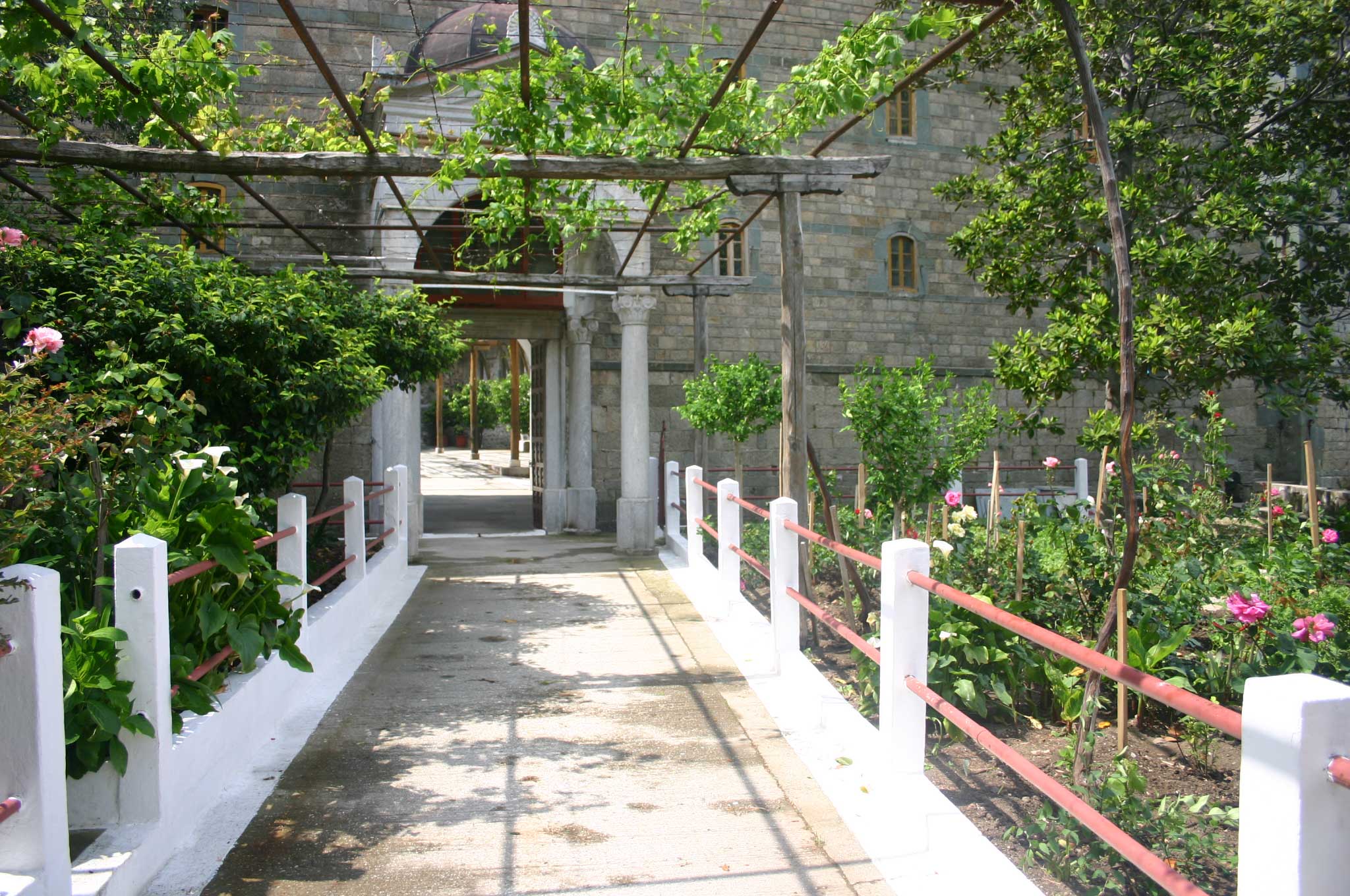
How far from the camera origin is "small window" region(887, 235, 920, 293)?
15391 mm

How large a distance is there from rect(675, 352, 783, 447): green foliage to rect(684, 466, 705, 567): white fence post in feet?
2.72

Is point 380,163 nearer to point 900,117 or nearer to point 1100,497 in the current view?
point 1100,497

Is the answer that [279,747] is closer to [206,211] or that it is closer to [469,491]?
[206,211]

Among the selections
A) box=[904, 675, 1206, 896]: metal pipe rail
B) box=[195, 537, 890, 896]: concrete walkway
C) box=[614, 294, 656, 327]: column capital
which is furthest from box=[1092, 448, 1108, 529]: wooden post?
box=[614, 294, 656, 327]: column capital

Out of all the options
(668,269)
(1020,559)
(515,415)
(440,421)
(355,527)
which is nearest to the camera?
(1020,559)

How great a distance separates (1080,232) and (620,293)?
4.88 metres

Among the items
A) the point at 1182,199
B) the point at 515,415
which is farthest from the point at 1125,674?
the point at 515,415

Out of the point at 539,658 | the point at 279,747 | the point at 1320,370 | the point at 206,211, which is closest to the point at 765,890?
the point at 279,747

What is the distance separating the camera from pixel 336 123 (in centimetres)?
966

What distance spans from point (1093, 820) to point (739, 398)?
7.42m

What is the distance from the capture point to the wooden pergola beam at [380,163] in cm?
572

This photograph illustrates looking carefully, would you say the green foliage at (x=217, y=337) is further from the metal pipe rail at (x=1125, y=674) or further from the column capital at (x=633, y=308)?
the column capital at (x=633, y=308)

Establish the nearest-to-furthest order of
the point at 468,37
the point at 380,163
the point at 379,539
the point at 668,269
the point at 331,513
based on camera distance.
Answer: the point at 380,163 < the point at 331,513 < the point at 379,539 < the point at 468,37 < the point at 668,269

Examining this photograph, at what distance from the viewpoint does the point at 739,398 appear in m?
9.55
